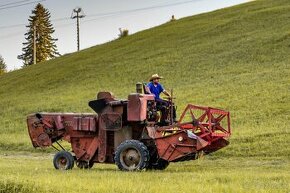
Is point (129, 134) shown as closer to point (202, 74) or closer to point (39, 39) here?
point (202, 74)

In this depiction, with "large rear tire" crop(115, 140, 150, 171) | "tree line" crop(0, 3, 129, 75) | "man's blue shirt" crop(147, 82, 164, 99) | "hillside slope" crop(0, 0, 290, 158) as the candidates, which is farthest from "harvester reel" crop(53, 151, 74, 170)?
"tree line" crop(0, 3, 129, 75)

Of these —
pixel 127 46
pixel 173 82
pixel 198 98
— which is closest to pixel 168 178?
pixel 198 98

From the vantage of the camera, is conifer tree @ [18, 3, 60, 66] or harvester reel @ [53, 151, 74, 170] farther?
conifer tree @ [18, 3, 60, 66]

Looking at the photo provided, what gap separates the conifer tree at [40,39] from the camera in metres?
116

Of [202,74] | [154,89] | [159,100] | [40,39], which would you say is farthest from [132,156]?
[40,39]

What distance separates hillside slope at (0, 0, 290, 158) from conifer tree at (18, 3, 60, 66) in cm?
4105

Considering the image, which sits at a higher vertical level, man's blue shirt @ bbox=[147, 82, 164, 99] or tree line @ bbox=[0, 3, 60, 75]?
tree line @ bbox=[0, 3, 60, 75]

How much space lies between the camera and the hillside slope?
28328 mm

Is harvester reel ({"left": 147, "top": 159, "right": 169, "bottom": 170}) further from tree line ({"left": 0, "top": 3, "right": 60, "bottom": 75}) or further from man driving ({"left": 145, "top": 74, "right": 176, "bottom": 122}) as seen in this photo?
tree line ({"left": 0, "top": 3, "right": 60, "bottom": 75})

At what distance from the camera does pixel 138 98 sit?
16.1m

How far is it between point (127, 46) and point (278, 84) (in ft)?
119

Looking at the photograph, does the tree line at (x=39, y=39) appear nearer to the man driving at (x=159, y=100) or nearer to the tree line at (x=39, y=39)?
the tree line at (x=39, y=39)

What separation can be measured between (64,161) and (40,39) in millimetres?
102367

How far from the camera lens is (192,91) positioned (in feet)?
128
